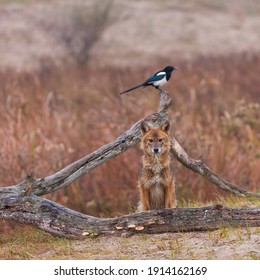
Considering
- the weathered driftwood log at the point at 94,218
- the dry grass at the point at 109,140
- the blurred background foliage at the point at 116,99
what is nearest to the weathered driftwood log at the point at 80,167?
the weathered driftwood log at the point at 94,218

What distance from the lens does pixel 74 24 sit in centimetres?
2430

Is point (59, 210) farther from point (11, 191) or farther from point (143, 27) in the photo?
point (143, 27)

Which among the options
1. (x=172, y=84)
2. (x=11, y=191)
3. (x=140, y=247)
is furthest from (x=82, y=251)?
(x=172, y=84)

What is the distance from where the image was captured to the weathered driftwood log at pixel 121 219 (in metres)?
6.45

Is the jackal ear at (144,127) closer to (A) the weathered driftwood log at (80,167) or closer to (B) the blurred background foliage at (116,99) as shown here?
(A) the weathered driftwood log at (80,167)

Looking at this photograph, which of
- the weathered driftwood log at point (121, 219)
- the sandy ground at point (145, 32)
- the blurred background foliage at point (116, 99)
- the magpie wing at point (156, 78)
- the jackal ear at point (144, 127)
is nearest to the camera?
the jackal ear at point (144, 127)

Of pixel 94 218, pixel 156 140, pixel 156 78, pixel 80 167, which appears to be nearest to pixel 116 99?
pixel 80 167

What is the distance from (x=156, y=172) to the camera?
6383 mm

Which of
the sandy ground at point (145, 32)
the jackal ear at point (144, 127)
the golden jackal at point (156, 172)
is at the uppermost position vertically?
the sandy ground at point (145, 32)

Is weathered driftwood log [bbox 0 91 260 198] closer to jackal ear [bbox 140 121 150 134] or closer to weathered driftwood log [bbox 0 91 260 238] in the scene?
weathered driftwood log [bbox 0 91 260 238]

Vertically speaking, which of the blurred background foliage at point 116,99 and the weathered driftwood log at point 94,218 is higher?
the blurred background foliage at point 116,99

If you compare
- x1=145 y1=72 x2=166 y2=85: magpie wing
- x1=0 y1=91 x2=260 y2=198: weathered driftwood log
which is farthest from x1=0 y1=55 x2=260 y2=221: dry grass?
x1=145 y1=72 x2=166 y2=85: magpie wing

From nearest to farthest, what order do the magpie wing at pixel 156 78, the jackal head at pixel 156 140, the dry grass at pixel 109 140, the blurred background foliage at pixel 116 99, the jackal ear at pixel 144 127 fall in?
1. the jackal head at pixel 156 140
2. the jackal ear at pixel 144 127
3. the magpie wing at pixel 156 78
4. the dry grass at pixel 109 140
5. the blurred background foliage at pixel 116 99

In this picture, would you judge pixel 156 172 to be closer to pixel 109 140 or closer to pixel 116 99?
pixel 109 140
